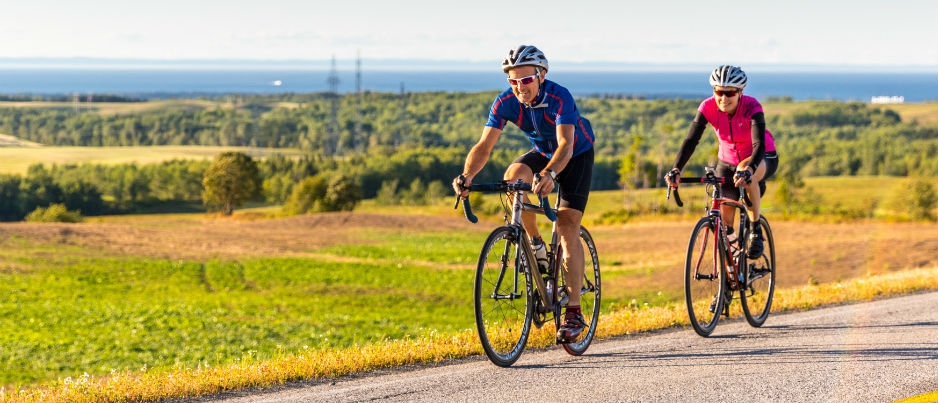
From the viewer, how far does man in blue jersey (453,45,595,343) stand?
276 inches

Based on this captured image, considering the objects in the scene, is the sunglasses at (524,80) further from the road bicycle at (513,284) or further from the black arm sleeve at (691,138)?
the black arm sleeve at (691,138)

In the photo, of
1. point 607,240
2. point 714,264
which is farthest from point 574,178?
point 607,240

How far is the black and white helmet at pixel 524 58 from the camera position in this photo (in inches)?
275

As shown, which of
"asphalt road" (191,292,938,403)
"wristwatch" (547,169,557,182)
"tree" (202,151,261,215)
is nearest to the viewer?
"asphalt road" (191,292,938,403)

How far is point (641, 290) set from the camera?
109ft

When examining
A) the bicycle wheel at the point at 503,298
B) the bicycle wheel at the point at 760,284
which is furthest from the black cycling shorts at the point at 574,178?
the bicycle wheel at the point at 760,284

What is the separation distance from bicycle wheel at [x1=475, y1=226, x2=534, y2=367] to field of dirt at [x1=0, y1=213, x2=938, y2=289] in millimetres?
18780

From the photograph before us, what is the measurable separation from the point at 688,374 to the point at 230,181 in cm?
10420

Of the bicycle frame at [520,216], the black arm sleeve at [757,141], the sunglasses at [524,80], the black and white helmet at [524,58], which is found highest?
the black and white helmet at [524,58]

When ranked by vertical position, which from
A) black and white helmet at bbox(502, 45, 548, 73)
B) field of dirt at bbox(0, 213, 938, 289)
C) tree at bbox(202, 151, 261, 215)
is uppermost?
black and white helmet at bbox(502, 45, 548, 73)

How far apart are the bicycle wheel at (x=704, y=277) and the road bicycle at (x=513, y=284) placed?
1.60 meters

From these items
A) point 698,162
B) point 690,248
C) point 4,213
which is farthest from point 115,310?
point 698,162

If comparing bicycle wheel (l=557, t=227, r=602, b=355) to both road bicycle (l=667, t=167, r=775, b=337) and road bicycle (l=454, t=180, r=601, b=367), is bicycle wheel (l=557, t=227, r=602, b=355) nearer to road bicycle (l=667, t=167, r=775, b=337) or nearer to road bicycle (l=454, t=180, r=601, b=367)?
road bicycle (l=454, t=180, r=601, b=367)

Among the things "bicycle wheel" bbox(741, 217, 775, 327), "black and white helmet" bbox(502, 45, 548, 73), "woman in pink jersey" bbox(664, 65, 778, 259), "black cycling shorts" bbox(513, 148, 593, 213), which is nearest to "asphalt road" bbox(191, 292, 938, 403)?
"bicycle wheel" bbox(741, 217, 775, 327)
